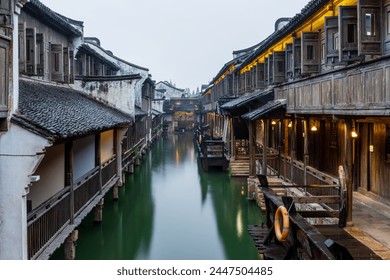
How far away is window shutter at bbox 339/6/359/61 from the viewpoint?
433 inches

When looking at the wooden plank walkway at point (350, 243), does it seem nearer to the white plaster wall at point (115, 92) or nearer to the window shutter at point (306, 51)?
the window shutter at point (306, 51)

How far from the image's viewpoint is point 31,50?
13688 millimetres

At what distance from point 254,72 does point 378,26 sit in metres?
16.1

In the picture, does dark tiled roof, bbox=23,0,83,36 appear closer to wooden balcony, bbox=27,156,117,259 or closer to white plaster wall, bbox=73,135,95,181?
white plaster wall, bbox=73,135,95,181

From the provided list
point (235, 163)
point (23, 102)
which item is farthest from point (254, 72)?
point (23, 102)

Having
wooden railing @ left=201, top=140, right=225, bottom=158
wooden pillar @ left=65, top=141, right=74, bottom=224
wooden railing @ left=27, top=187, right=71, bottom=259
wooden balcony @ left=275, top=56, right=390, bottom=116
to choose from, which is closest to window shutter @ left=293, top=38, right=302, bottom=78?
wooden balcony @ left=275, top=56, right=390, bottom=116

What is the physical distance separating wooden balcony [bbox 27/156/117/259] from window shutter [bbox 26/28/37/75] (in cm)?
391

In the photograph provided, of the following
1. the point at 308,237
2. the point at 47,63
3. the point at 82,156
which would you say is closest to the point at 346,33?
the point at 308,237

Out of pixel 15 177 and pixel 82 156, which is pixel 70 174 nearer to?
pixel 15 177

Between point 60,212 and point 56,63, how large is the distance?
8524mm

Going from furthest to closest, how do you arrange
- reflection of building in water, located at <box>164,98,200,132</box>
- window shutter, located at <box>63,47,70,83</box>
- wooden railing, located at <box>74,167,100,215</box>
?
reflection of building in water, located at <box>164,98,200,132</box> < window shutter, located at <box>63,47,70,83</box> < wooden railing, located at <box>74,167,100,215</box>

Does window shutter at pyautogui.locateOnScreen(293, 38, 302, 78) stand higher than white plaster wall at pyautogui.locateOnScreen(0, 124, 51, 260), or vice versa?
window shutter at pyautogui.locateOnScreen(293, 38, 302, 78)

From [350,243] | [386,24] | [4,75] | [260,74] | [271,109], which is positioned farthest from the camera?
[260,74]
